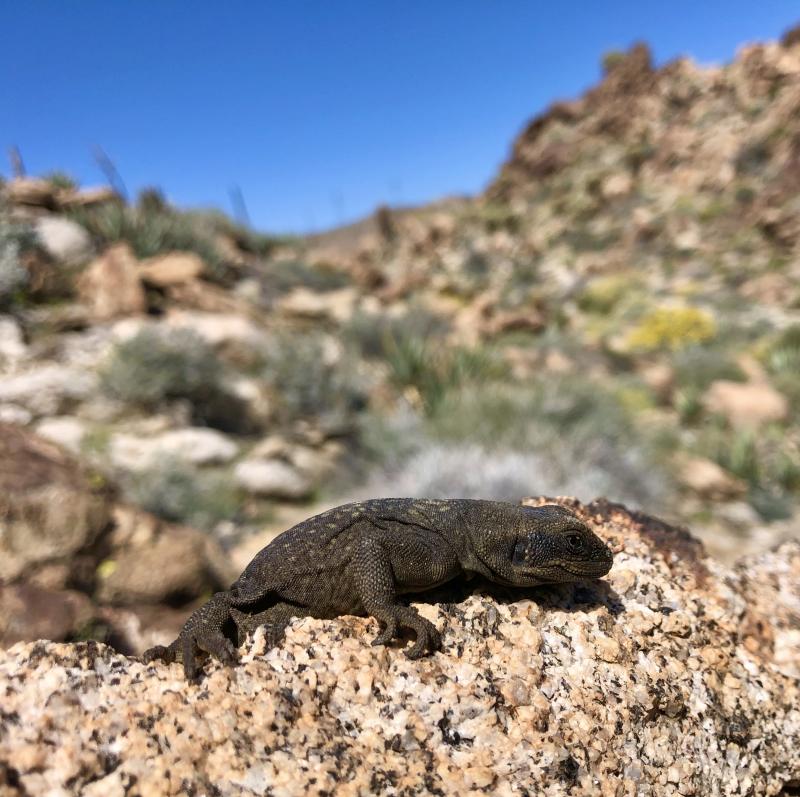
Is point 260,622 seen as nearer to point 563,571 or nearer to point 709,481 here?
point 563,571

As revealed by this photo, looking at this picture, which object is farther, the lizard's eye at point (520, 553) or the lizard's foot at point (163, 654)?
the lizard's eye at point (520, 553)

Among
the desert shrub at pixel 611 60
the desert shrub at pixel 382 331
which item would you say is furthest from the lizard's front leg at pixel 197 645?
the desert shrub at pixel 611 60

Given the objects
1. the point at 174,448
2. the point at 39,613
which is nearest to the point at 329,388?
the point at 174,448

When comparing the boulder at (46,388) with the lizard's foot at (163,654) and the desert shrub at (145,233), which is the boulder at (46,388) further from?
the lizard's foot at (163,654)

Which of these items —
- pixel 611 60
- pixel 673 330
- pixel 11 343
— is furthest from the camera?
pixel 611 60

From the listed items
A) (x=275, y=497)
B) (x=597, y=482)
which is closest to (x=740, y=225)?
(x=597, y=482)

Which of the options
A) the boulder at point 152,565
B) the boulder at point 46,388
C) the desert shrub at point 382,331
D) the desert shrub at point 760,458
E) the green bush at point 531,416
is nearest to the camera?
the boulder at point 152,565

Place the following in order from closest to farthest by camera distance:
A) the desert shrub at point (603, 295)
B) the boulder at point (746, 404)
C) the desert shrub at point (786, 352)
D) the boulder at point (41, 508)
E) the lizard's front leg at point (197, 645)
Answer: the lizard's front leg at point (197, 645), the boulder at point (41, 508), the boulder at point (746, 404), the desert shrub at point (786, 352), the desert shrub at point (603, 295)

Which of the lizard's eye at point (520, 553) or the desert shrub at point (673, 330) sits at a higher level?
the desert shrub at point (673, 330)
